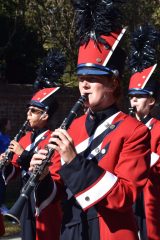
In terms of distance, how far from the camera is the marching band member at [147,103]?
18.4 ft

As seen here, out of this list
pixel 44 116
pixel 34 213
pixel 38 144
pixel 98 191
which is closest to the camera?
pixel 98 191

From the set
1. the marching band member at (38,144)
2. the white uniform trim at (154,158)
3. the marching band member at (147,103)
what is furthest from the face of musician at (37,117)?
the white uniform trim at (154,158)

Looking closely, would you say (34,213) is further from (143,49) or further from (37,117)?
(143,49)

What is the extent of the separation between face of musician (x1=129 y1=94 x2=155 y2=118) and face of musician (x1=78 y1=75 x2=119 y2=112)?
8.22ft

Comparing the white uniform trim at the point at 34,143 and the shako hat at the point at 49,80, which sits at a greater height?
the shako hat at the point at 49,80

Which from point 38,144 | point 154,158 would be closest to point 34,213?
point 38,144

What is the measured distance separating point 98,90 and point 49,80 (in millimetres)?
3563

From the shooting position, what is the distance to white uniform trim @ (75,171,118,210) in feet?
10.9

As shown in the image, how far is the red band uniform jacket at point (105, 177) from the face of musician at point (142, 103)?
7.80 ft

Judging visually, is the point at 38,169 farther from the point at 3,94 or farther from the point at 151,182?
the point at 3,94

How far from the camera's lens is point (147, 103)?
20.4 ft

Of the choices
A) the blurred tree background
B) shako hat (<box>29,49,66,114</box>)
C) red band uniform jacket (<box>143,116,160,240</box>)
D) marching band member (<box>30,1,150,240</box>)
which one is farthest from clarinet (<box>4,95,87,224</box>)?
the blurred tree background

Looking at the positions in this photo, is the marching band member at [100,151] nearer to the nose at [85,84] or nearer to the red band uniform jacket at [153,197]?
the nose at [85,84]

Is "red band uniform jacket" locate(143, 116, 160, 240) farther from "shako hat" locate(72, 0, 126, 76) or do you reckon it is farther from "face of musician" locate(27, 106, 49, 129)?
"shako hat" locate(72, 0, 126, 76)
